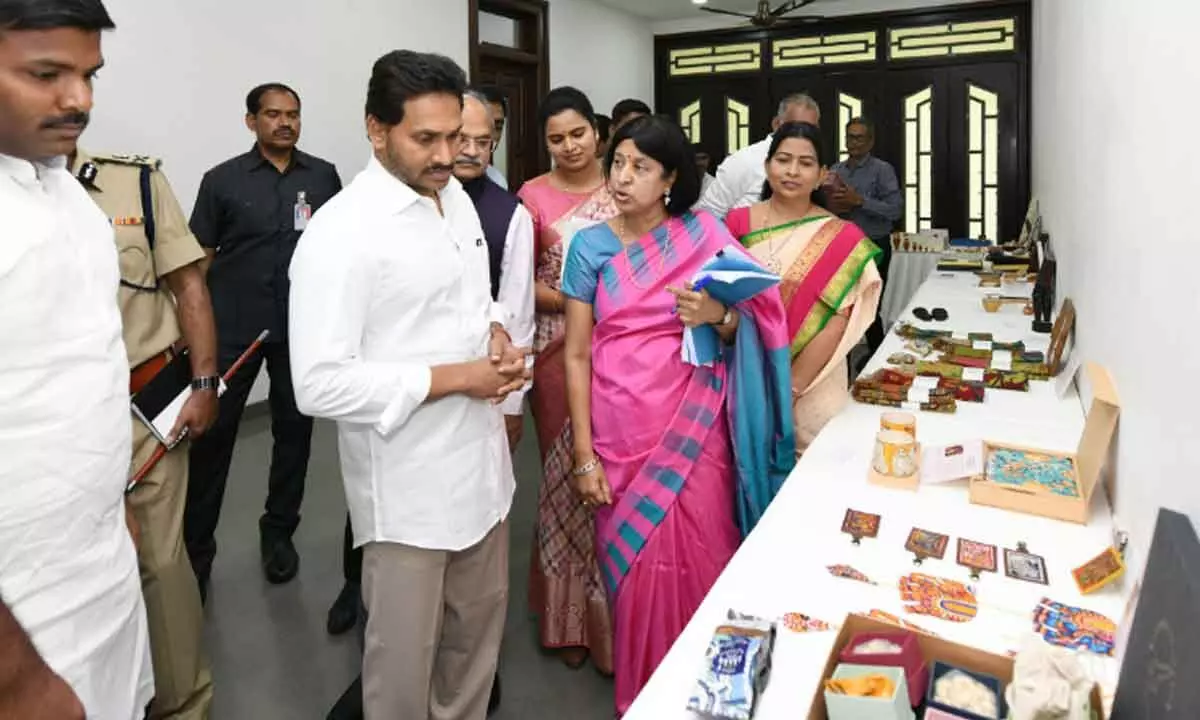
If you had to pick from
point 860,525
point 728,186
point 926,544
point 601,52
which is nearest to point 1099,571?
point 926,544

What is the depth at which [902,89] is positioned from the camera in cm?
704

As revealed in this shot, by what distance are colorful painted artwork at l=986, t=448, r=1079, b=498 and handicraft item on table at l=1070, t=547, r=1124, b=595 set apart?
0.22 meters

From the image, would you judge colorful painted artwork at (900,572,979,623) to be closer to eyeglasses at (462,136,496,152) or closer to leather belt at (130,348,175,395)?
eyeglasses at (462,136,496,152)

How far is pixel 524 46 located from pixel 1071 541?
5754 millimetres

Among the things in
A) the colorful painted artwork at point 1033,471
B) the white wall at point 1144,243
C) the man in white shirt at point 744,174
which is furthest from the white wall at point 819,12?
the colorful painted artwork at point 1033,471

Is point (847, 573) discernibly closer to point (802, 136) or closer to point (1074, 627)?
point (1074, 627)

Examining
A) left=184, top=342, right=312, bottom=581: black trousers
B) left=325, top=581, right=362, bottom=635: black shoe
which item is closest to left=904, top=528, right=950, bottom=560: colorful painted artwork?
left=325, top=581, right=362, bottom=635: black shoe

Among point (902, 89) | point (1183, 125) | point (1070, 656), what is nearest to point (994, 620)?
point (1070, 656)

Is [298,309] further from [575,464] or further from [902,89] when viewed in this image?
[902,89]

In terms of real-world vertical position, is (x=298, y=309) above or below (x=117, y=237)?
below

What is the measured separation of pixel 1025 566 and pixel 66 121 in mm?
1336

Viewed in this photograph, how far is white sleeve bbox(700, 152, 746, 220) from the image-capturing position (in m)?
3.17

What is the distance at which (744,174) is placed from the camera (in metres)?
3.16

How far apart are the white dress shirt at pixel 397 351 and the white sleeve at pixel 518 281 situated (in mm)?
397
